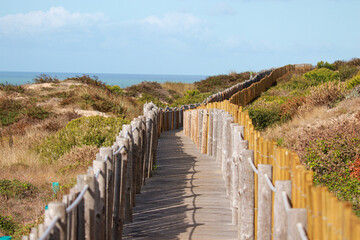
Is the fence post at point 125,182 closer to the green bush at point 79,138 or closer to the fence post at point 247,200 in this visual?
the fence post at point 247,200

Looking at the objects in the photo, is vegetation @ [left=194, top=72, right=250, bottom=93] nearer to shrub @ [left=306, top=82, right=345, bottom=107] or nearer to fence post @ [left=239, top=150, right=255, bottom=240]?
shrub @ [left=306, top=82, right=345, bottom=107]

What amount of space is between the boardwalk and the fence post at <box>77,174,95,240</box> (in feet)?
6.40

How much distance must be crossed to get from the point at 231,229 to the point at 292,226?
294 centimetres

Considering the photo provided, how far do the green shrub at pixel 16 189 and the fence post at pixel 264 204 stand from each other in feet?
19.2

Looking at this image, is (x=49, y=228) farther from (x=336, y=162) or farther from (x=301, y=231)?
(x=336, y=162)

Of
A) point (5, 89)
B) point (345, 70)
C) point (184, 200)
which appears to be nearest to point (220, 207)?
point (184, 200)

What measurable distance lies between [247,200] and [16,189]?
5.47m

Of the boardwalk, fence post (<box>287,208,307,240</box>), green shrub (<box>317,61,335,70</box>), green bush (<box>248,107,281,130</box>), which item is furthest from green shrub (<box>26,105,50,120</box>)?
green shrub (<box>317,61,335,70</box>)

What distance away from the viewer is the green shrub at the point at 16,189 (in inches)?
359

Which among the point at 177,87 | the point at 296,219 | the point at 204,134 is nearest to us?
the point at 296,219

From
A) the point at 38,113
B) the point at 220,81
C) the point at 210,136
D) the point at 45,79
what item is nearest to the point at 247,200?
the point at 210,136

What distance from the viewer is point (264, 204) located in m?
4.67

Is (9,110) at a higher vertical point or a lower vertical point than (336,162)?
higher

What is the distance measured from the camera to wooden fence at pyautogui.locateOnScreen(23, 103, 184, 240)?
315 centimetres
